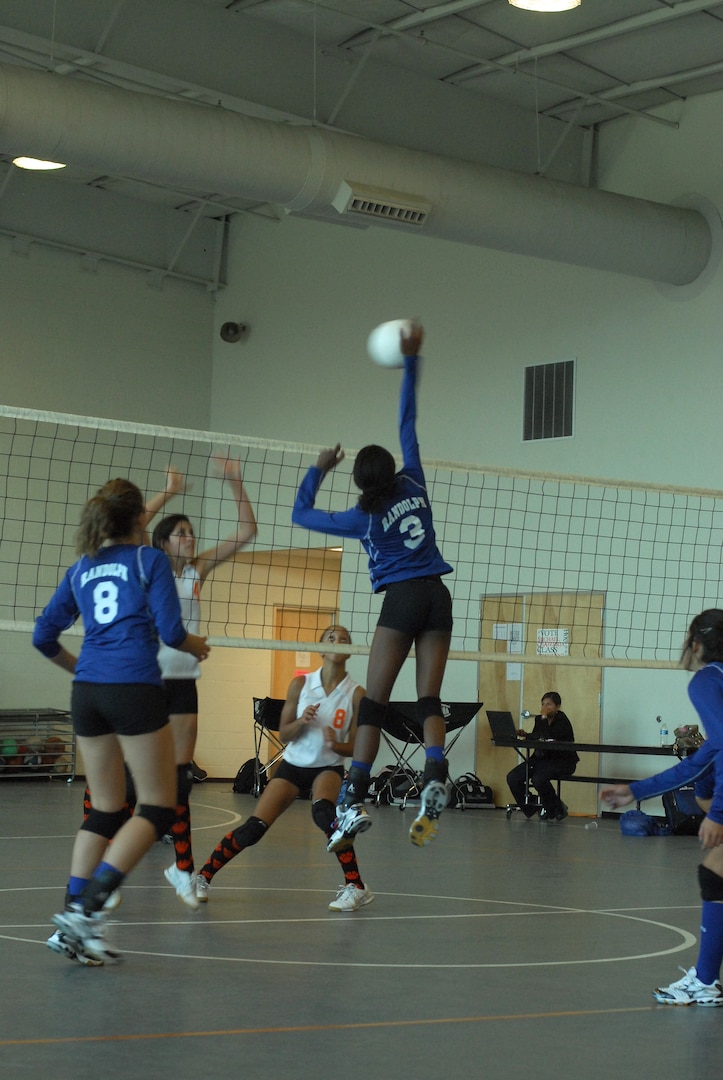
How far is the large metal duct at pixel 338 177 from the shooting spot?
10781 millimetres

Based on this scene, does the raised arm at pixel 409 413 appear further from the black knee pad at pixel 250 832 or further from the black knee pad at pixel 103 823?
the black knee pad at pixel 250 832

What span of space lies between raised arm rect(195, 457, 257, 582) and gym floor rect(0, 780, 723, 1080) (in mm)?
1707

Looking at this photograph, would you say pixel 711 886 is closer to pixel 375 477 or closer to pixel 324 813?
pixel 375 477

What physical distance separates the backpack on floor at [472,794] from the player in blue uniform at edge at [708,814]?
35.6 feet

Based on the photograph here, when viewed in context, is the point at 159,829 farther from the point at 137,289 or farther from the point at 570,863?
the point at 137,289

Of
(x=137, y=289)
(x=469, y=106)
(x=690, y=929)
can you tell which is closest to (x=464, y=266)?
(x=469, y=106)

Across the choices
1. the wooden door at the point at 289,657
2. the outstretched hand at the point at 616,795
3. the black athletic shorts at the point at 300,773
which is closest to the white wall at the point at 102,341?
the wooden door at the point at 289,657

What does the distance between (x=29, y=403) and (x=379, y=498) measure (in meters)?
13.2

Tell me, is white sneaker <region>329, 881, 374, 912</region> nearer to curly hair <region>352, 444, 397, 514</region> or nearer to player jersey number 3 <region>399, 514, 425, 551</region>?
player jersey number 3 <region>399, 514, 425, 551</region>

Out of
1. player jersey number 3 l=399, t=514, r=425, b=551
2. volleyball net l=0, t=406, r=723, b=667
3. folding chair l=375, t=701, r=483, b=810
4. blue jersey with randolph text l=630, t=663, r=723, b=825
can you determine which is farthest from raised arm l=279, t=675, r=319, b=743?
folding chair l=375, t=701, r=483, b=810

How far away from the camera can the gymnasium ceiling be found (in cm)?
1234

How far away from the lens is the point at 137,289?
1886cm

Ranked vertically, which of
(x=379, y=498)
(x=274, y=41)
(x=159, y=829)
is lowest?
(x=159, y=829)

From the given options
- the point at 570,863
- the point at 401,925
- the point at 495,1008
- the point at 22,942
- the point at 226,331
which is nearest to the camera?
the point at 495,1008
